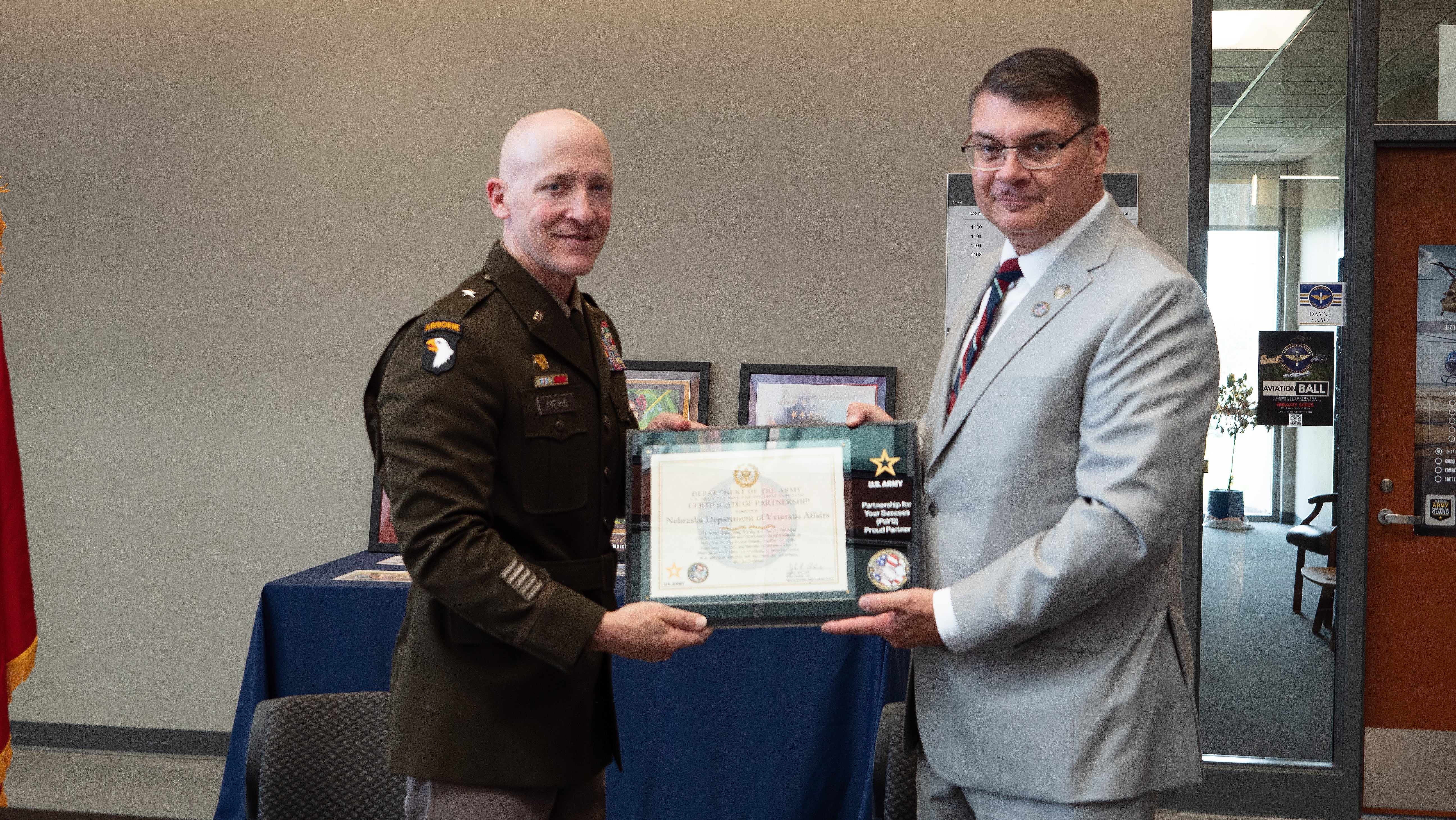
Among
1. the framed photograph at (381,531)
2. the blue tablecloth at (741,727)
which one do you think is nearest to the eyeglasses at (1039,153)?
the blue tablecloth at (741,727)

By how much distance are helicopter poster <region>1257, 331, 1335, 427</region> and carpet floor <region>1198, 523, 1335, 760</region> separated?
1.32 feet

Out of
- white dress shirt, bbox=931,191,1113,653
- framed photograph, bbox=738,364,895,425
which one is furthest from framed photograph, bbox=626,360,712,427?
white dress shirt, bbox=931,191,1113,653

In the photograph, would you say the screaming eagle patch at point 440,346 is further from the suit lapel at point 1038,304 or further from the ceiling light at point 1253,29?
the ceiling light at point 1253,29

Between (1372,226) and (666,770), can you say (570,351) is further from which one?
(1372,226)

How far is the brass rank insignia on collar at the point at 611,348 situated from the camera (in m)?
1.73

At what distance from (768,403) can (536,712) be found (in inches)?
82.0

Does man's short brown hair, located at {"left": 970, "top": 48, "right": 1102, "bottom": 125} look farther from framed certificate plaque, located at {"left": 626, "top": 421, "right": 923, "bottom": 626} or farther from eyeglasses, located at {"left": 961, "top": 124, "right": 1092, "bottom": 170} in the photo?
framed certificate plaque, located at {"left": 626, "top": 421, "right": 923, "bottom": 626}

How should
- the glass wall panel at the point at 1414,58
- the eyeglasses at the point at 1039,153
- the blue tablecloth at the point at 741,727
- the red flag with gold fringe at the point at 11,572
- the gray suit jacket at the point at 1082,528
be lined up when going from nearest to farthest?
1. the gray suit jacket at the point at 1082,528
2. the eyeglasses at the point at 1039,153
3. the red flag with gold fringe at the point at 11,572
4. the blue tablecloth at the point at 741,727
5. the glass wall panel at the point at 1414,58

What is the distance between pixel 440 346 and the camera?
1.36 meters

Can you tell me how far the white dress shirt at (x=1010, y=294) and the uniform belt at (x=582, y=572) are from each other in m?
0.53

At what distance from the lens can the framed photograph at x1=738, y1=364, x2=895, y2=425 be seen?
3.38 meters

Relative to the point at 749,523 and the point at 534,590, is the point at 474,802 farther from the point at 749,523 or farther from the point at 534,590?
the point at 749,523

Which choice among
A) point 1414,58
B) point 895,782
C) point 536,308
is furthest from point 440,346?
point 1414,58

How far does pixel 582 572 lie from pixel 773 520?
1.04 ft
